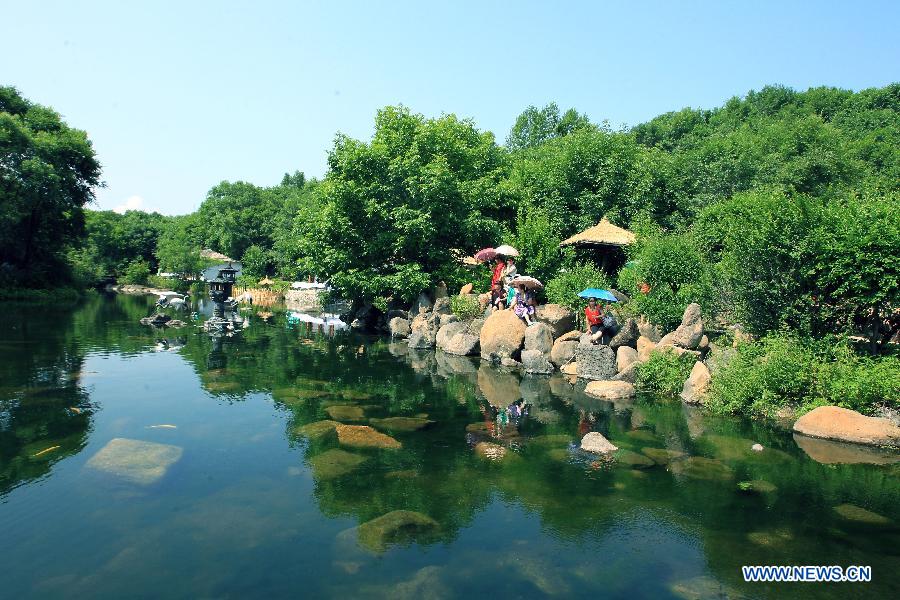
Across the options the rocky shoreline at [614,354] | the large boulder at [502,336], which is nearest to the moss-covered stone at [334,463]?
the rocky shoreline at [614,354]

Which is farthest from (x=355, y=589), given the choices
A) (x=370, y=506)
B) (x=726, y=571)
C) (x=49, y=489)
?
(x=49, y=489)

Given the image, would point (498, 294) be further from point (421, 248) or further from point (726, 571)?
point (726, 571)

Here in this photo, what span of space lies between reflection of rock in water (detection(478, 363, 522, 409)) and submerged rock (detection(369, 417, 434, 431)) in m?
2.73

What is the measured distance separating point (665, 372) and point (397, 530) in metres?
11.6

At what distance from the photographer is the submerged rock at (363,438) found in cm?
1173

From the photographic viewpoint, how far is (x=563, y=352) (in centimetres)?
2081

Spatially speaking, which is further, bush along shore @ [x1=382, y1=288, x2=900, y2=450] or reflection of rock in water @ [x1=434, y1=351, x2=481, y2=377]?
reflection of rock in water @ [x1=434, y1=351, x2=481, y2=377]

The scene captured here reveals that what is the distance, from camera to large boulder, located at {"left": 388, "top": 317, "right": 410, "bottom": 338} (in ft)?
98.6

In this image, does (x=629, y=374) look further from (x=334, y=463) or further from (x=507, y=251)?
(x=334, y=463)

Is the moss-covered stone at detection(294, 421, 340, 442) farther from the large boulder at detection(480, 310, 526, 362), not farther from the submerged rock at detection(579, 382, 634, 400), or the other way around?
the large boulder at detection(480, 310, 526, 362)

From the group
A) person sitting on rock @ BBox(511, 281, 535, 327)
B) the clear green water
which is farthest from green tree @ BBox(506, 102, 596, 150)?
the clear green water

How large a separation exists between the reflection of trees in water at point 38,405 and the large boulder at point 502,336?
13.7 meters

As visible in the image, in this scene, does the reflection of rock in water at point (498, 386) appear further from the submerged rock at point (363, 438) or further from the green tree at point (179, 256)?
the green tree at point (179, 256)

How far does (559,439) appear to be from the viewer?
12500 millimetres
